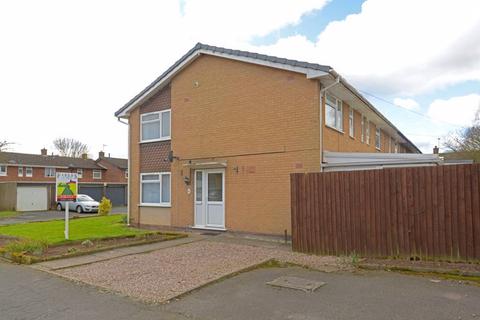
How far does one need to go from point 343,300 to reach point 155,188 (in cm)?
1126

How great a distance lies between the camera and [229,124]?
45.4 feet

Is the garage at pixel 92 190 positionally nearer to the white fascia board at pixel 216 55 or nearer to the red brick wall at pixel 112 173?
the red brick wall at pixel 112 173

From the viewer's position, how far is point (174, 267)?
338 inches

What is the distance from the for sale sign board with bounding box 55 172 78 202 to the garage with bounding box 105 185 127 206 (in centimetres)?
2911

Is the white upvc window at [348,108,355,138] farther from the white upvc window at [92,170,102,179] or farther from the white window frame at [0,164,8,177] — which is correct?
the white upvc window at [92,170,102,179]

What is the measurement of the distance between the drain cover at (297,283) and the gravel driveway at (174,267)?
1075 mm

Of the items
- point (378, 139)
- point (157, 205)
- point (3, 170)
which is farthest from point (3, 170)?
point (378, 139)

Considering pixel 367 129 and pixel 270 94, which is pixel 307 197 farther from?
pixel 367 129

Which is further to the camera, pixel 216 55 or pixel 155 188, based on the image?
pixel 155 188

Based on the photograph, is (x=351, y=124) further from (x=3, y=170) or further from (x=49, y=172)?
(x=49, y=172)

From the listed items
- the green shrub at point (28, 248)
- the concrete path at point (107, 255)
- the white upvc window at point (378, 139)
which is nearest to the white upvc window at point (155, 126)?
the concrete path at point (107, 255)

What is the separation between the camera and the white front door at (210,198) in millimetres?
14023

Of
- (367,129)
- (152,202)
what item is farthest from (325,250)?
(367,129)

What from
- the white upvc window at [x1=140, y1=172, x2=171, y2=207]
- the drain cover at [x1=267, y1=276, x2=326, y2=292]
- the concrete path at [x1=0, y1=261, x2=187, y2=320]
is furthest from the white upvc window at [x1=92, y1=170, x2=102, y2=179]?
the drain cover at [x1=267, y1=276, x2=326, y2=292]
